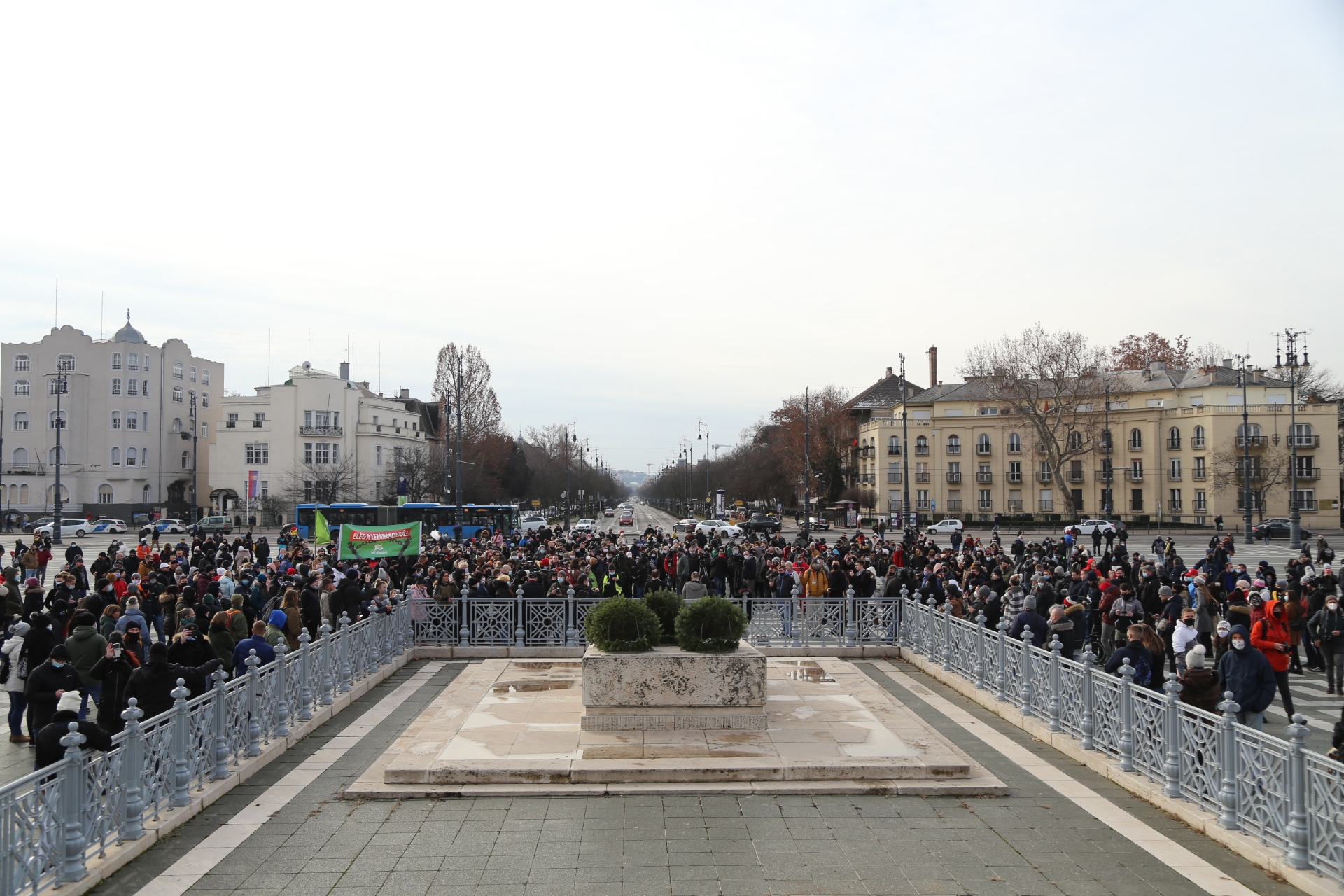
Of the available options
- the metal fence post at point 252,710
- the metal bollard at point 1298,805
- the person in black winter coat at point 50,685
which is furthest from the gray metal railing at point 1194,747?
the person in black winter coat at point 50,685

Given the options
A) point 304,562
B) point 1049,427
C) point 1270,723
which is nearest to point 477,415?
point 1049,427

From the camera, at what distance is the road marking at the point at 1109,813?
21.2ft

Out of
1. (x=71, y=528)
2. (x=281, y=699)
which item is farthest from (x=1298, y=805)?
(x=71, y=528)

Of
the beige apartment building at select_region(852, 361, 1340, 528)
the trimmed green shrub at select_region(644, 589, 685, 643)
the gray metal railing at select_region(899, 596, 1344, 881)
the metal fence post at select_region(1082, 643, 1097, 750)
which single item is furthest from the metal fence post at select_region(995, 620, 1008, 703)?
the beige apartment building at select_region(852, 361, 1340, 528)

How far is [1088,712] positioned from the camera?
9.55m

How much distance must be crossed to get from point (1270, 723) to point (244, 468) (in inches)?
3017

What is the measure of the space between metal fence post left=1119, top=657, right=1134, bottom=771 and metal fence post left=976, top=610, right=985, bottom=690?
12.5ft

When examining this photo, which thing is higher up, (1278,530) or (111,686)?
(111,686)

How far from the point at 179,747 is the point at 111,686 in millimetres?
1384

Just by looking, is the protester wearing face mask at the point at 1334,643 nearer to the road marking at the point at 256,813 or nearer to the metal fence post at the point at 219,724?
the road marking at the point at 256,813

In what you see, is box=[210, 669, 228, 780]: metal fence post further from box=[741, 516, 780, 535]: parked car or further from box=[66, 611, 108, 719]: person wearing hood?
box=[741, 516, 780, 535]: parked car

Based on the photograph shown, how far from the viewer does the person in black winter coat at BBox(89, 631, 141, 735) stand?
28.2 feet

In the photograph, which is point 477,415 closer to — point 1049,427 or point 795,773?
point 1049,427

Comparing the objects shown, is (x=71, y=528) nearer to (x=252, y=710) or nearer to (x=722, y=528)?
(x=722, y=528)
